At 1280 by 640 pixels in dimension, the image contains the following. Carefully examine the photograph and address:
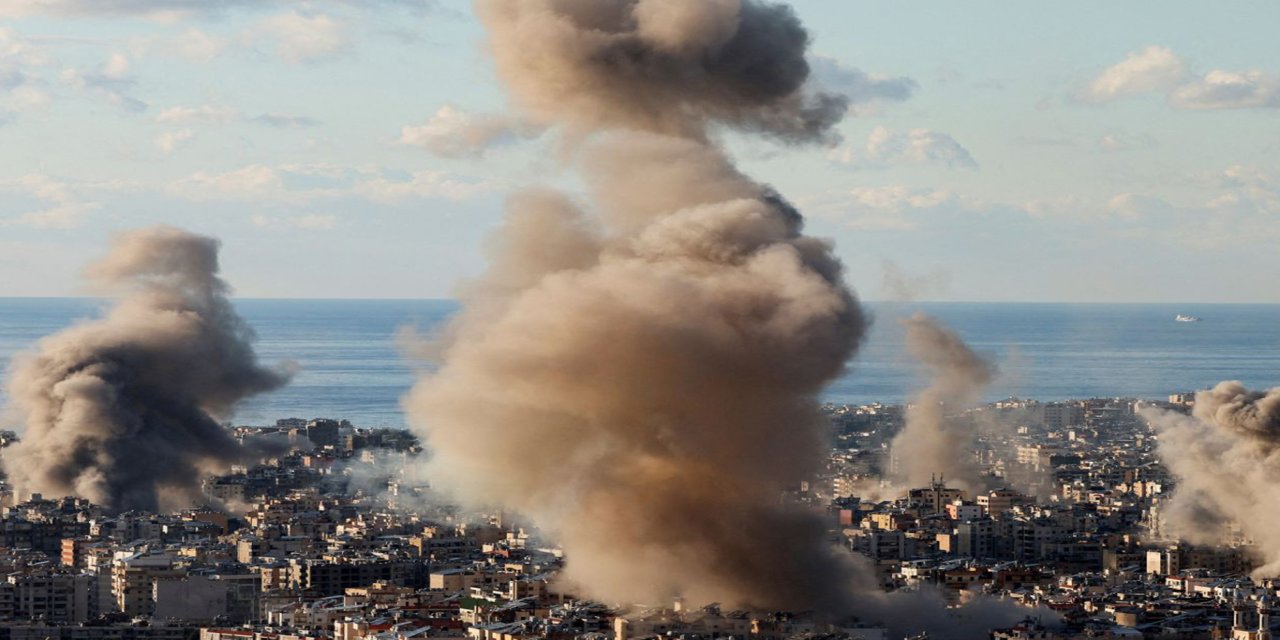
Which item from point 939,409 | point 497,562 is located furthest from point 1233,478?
point 939,409

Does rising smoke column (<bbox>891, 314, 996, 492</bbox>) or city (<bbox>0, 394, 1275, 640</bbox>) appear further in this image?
rising smoke column (<bbox>891, 314, 996, 492</bbox>)

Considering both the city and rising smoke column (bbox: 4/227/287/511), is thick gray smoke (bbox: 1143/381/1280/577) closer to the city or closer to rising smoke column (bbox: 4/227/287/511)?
the city

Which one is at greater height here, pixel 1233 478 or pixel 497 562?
pixel 1233 478

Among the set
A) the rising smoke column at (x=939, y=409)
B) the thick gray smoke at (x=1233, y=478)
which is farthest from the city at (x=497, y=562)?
the rising smoke column at (x=939, y=409)

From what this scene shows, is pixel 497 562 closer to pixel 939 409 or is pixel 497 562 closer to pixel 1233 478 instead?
pixel 1233 478

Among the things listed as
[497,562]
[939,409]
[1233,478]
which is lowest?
[497,562]

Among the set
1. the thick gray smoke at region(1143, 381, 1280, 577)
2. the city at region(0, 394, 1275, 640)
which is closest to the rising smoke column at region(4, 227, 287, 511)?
the city at region(0, 394, 1275, 640)

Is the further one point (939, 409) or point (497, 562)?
point (939, 409)
